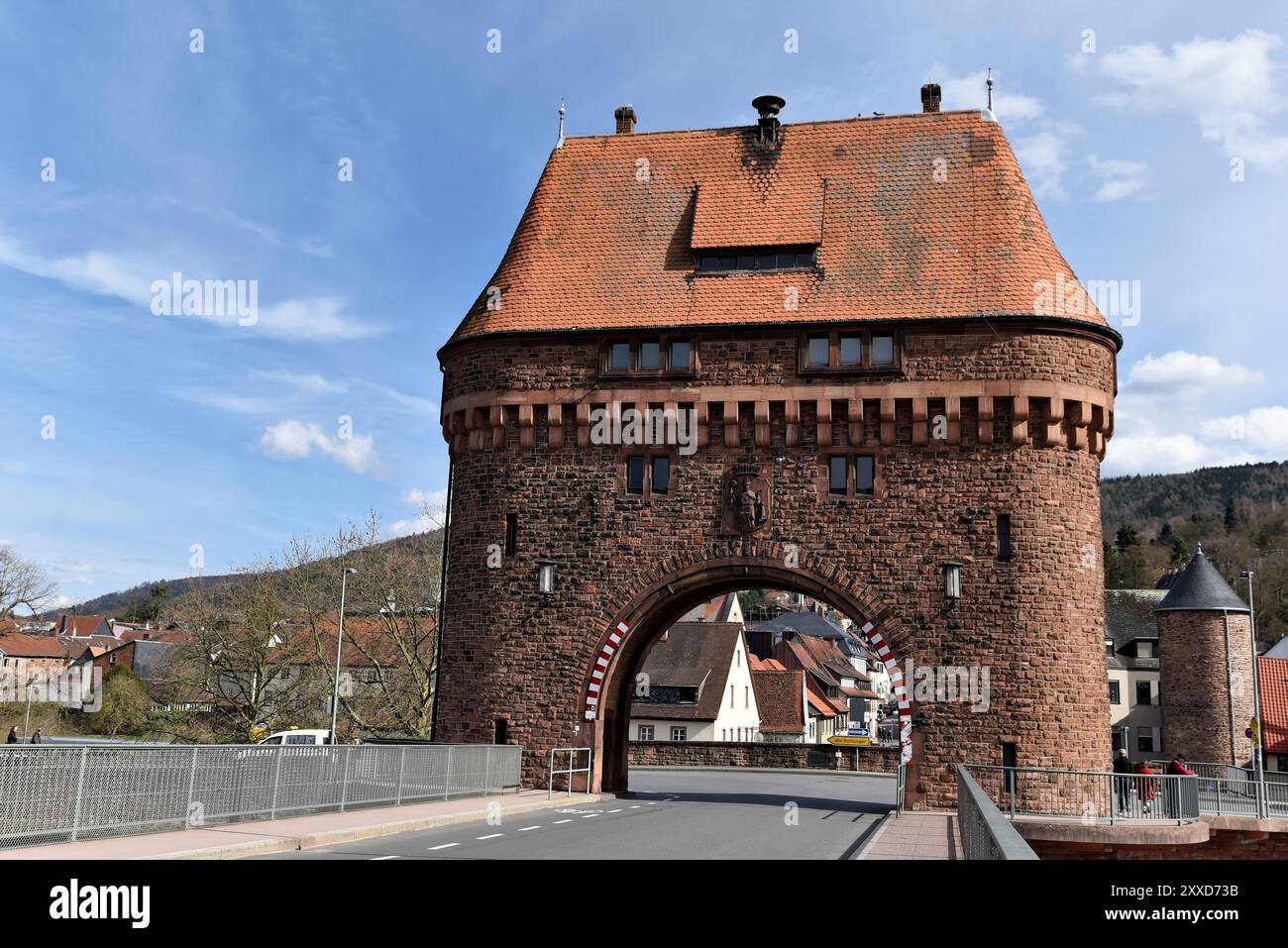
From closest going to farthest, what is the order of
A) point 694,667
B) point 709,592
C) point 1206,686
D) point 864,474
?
point 864,474, point 709,592, point 1206,686, point 694,667

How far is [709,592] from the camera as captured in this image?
90.9ft

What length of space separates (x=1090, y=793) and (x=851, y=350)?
10.0m

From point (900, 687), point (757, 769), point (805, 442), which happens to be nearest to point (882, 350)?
point (805, 442)

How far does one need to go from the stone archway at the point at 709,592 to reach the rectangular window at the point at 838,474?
158 centimetres

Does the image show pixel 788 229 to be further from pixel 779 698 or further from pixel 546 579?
pixel 779 698

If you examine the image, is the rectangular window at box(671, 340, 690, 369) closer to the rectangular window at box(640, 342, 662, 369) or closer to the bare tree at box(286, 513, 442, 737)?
the rectangular window at box(640, 342, 662, 369)

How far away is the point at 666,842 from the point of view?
16.5 meters

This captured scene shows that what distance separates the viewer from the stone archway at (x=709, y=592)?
25.1 meters

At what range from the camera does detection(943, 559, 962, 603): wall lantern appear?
24.8m

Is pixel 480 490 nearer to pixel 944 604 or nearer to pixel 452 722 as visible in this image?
pixel 452 722

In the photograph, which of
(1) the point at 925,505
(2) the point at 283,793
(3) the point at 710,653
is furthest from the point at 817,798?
(3) the point at 710,653

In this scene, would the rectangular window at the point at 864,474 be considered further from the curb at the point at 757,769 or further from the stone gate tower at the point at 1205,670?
the stone gate tower at the point at 1205,670

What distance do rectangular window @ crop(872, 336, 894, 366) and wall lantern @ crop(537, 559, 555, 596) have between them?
8.24 metres

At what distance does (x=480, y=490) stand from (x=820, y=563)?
7896mm
